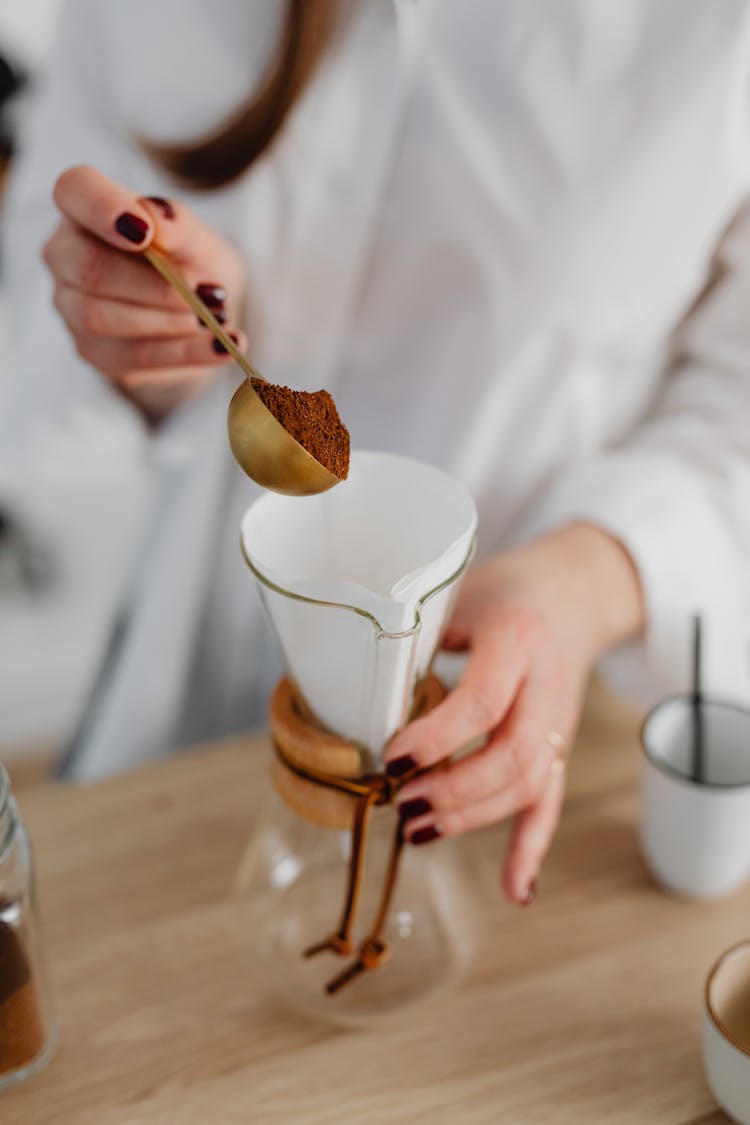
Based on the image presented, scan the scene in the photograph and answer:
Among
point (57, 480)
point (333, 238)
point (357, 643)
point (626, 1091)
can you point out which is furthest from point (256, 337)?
point (626, 1091)

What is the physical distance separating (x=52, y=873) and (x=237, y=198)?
0.38 m

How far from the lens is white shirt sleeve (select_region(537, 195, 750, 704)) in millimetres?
572

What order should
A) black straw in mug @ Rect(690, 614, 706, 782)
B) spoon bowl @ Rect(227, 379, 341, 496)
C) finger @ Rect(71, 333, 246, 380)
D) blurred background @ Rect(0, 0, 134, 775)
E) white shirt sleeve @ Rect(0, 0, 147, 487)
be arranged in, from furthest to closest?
blurred background @ Rect(0, 0, 134, 775) → white shirt sleeve @ Rect(0, 0, 147, 487) → black straw in mug @ Rect(690, 614, 706, 782) → finger @ Rect(71, 333, 246, 380) → spoon bowl @ Rect(227, 379, 341, 496)

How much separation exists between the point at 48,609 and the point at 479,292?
1.05 meters

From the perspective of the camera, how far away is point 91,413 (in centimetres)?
72

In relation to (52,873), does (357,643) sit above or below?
above

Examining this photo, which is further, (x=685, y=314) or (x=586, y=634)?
(x=685, y=314)

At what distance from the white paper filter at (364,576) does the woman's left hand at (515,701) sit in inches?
0.9

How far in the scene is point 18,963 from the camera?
0.39m

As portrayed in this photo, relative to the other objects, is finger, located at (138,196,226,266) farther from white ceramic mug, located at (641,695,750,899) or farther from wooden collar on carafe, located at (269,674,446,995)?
white ceramic mug, located at (641,695,750,899)

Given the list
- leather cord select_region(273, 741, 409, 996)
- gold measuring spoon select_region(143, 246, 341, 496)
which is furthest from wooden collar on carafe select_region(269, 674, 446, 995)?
gold measuring spoon select_region(143, 246, 341, 496)

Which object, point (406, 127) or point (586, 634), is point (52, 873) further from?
point (406, 127)

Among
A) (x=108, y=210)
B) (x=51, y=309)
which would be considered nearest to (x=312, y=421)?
(x=108, y=210)

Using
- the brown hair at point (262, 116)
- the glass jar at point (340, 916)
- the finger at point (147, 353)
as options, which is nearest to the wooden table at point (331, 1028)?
the glass jar at point (340, 916)
